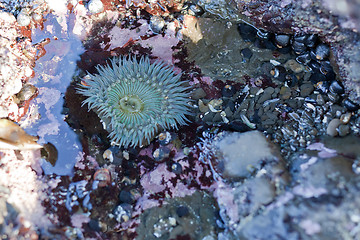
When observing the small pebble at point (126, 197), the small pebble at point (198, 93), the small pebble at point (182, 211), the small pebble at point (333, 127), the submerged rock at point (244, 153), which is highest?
the small pebble at point (198, 93)

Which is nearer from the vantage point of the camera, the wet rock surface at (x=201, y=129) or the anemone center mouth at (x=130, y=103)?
the wet rock surface at (x=201, y=129)

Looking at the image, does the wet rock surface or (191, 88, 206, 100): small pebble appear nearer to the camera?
the wet rock surface

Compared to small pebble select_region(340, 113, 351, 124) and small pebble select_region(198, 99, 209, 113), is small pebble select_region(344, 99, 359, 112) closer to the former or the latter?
small pebble select_region(340, 113, 351, 124)

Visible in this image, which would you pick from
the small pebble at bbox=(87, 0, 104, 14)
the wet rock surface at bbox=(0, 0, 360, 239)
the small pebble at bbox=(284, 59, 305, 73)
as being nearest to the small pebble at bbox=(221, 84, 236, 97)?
the wet rock surface at bbox=(0, 0, 360, 239)

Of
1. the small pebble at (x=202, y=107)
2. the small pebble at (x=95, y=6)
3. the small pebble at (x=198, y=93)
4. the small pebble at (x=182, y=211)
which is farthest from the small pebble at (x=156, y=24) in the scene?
the small pebble at (x=182, y=211)

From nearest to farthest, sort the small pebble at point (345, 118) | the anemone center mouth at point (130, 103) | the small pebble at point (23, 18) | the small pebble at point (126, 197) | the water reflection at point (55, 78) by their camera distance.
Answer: the small pebble at point (345, 118)
the small pebble at point (126, 197)
the anemone center mouth at point (130, 103)
the water reflection at point (55, 78)
the small pebble at point (23, 18)

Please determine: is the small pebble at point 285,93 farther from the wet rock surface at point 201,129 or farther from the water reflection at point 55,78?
the water reflection at point 55,78

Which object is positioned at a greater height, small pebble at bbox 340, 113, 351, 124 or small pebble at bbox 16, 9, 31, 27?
small pebble at bbox 16, 9, 31, 27

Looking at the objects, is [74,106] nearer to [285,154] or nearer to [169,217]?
[169,217]
